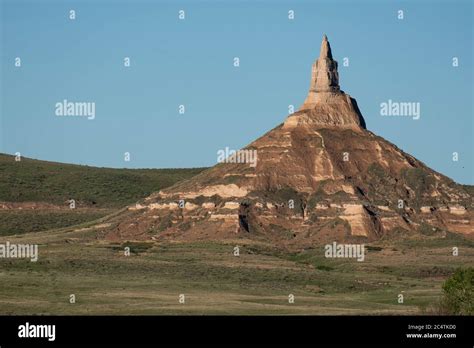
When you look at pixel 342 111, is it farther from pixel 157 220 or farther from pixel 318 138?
pixel 157 220

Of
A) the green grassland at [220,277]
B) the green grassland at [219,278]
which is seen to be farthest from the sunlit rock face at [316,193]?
the green grassland at [219,278]

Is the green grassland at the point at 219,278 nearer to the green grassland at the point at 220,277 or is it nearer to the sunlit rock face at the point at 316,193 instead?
the green grassland at the point at 220,277

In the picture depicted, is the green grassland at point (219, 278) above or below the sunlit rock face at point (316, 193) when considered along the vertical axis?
below

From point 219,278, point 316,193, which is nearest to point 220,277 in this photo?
point 219,278

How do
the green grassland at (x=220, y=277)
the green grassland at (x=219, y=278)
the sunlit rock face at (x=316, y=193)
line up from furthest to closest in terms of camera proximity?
the sunlit rock face at (x=316, y=193) → the green grassland at (x=220, y=277) → the green grassland at (x=219, y=278)

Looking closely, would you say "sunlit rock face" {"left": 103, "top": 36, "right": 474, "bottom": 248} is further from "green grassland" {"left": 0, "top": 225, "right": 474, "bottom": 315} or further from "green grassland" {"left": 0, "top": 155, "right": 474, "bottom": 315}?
"green grassland" {"left": 0, "top": 225, "right": 474, "bottom": 315}
